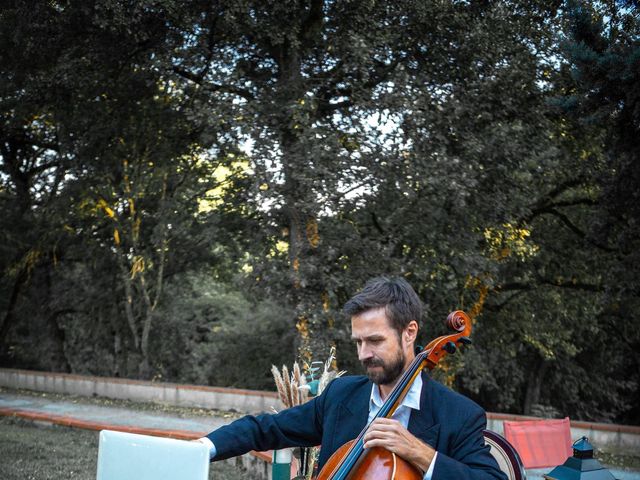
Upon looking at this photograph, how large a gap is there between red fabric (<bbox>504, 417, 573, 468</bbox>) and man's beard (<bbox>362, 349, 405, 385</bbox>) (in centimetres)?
343

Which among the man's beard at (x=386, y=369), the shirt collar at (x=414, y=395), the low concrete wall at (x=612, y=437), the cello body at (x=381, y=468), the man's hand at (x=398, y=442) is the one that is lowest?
the low concrete wall at (x=612, y=437)

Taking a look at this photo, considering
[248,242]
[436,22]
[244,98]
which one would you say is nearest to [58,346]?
[248,242]

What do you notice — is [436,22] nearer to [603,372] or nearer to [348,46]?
[348,46]

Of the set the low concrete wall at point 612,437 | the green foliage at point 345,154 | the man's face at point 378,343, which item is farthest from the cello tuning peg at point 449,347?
the low concrete wall at point 612,437

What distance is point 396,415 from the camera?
2.24 meters

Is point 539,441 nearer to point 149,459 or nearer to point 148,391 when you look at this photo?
point 149,459

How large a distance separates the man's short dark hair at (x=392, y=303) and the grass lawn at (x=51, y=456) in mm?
5019

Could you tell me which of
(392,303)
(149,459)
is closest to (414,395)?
(392,303)

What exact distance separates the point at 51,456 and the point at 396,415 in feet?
19.6

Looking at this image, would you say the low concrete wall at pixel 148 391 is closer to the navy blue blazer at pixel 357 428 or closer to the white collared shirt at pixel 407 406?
the navy blue blazer at pixel 357 428

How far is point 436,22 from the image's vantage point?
9.89 meters

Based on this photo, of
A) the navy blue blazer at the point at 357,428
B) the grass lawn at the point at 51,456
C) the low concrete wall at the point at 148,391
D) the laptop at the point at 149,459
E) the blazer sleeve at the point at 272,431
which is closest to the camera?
the laptop at the point at 149,459

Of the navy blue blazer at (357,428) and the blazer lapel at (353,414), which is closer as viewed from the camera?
the navy blue blazer at (357,428)

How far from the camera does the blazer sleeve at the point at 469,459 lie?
76.7 inches
